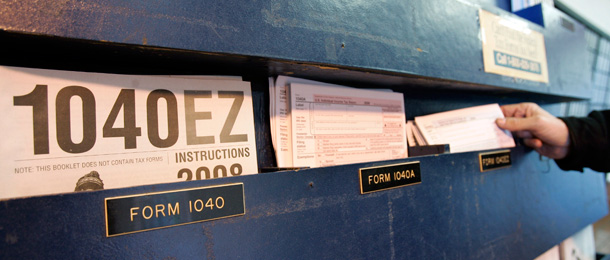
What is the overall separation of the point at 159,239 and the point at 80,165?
0.18 m

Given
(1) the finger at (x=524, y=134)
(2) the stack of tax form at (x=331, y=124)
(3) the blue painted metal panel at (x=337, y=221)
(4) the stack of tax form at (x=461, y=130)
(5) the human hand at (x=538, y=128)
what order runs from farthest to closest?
1. (1) the finger at (x=524, y=134)
2. (5) the human hand at (x=538, y=128)
3. (4) the stack of tax form at (x=461, y=130)
4. (2) the stack of tax form at (x=331, y=124)
5. (3) the blue painted metal panel at (x=337, y=221)

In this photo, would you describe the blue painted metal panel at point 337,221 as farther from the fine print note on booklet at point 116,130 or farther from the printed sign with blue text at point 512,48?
A: the printed sign with blue text at point 512,48

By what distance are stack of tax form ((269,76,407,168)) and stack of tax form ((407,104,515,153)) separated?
10 cm

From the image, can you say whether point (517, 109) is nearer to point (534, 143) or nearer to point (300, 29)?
point (534, 143)

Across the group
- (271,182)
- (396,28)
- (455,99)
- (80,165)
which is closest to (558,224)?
(455,99)

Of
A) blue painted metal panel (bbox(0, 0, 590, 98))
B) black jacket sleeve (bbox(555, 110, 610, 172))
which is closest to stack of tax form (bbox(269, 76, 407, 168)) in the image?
blue painted metal panel (bbox(0, 0, 590, 98))

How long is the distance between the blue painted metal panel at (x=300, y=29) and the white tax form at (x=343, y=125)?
10cm

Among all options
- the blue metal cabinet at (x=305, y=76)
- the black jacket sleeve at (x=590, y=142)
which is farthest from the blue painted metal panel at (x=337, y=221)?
the black jacket sleeve at (x=590, y=142)

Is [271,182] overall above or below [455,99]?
below

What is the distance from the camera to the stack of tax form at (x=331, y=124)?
68 cm

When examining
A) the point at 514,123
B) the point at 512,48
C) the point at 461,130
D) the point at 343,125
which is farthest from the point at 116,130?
the point at 512,48

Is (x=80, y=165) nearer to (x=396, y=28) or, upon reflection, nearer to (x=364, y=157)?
(x=364, y=157)

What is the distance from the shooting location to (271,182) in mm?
550

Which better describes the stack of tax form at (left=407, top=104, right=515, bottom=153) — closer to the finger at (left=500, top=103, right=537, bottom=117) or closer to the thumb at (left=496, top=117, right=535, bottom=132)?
the thumb at (left=496, top=117, right=535, bottom=132)
